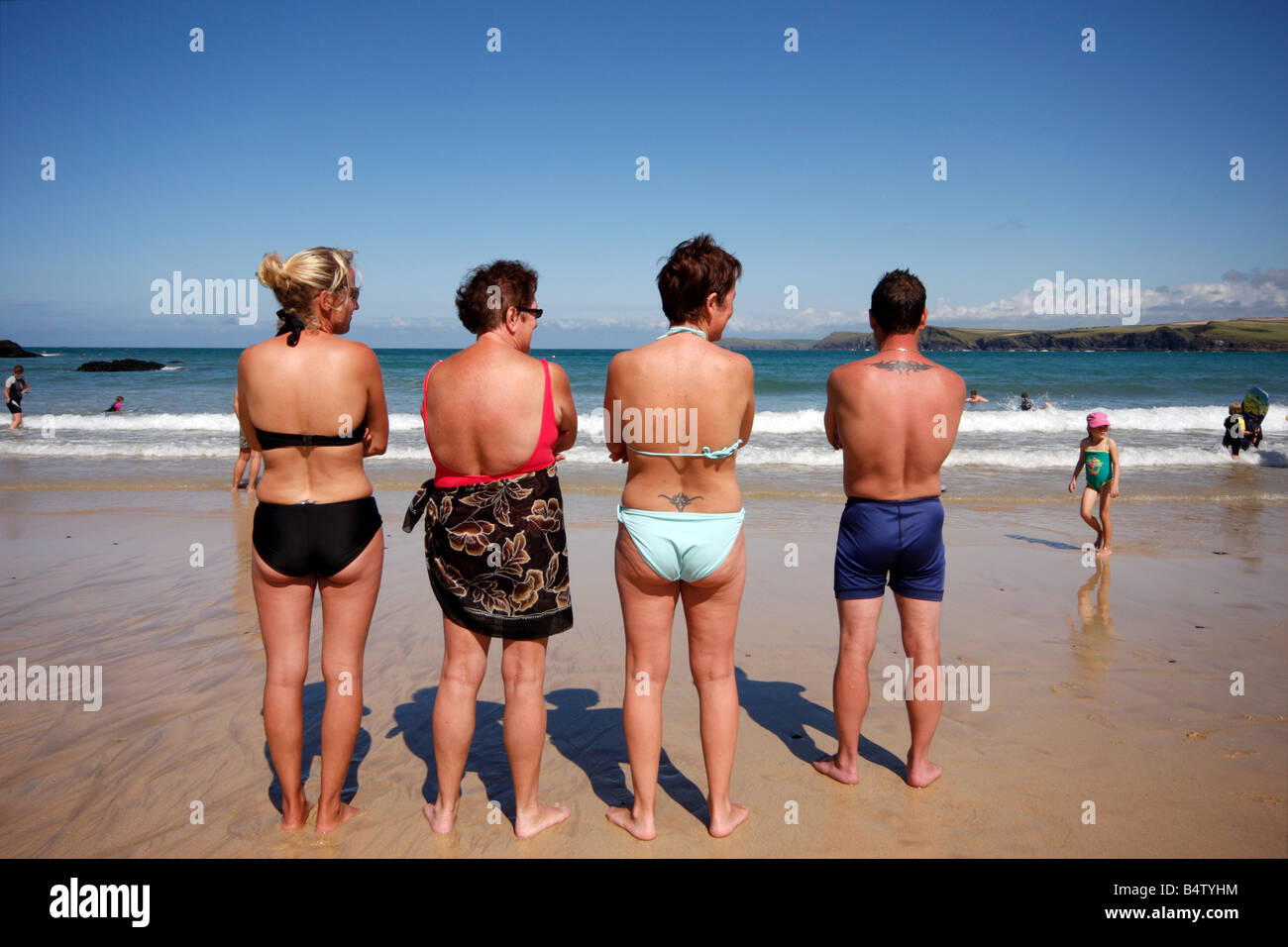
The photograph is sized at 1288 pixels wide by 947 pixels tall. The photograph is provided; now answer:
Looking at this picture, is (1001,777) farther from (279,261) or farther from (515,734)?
(279,261)

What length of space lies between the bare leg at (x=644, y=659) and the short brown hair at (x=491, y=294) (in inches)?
36.4

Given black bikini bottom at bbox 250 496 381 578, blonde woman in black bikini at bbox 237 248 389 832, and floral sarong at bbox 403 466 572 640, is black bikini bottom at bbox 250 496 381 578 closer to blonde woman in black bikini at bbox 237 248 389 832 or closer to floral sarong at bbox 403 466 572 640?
blonde woman in black bikini at bbox 237 248 389 832

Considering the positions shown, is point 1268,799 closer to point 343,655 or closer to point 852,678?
point 852,678

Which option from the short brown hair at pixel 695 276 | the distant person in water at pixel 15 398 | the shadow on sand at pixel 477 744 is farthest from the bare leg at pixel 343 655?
the distant person in water at pixel 15 398

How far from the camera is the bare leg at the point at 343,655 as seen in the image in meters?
2.86

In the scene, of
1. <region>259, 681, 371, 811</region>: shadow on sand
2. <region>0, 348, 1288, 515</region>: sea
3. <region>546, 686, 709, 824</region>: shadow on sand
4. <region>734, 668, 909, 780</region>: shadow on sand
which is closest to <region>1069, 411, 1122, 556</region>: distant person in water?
<region>0, 348, 1288, 515</region>: sea

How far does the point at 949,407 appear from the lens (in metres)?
3.20

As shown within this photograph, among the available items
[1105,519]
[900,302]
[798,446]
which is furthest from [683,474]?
[798,446]

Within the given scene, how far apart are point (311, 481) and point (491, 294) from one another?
0.95 m

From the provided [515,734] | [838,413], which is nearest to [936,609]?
[838,413]

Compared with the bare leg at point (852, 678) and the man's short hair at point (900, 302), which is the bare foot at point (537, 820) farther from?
the man's short hair at point (900, 302)

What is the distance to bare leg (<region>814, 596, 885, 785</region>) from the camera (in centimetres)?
333

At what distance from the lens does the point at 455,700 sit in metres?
2.92
